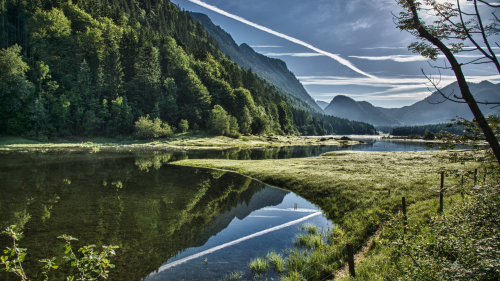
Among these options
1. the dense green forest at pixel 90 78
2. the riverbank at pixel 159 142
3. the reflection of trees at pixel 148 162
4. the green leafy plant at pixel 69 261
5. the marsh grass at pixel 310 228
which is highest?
the dense green forest at pixel 90 78

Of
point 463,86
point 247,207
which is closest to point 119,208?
point 247,207

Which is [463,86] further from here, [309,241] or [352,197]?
[352,197]

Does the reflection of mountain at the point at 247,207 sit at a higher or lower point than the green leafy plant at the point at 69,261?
lower

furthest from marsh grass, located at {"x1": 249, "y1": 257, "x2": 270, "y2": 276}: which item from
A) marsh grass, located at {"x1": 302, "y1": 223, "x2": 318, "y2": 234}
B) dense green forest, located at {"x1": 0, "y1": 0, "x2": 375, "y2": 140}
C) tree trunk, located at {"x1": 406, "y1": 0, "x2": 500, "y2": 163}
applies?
dense green forest, located at {"x1": 0, "y1": 0, "x2": 375, "y2": 140}

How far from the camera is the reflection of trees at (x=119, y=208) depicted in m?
13.7

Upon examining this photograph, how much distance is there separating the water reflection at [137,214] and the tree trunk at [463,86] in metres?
11.7

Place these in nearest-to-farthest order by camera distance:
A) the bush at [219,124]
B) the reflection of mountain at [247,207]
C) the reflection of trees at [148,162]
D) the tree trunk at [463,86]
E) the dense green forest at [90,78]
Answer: the tree trunk at [463,86] < the reflection of mountain at [247,207] < the reflection of trees at [148,162] < the dense green forest at [90,78] < the bush at [219,124]

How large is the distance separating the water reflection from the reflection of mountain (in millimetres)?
66

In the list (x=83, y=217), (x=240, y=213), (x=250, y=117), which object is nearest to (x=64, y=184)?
(x=83, y=217)

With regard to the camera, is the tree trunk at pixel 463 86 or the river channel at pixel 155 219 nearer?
the tree trunk at pixel 463 86

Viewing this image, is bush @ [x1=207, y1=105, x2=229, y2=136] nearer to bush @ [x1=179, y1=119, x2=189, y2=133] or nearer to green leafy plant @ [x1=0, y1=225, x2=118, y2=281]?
bush @ [x1=179, y1=119, x2=189, y2=133]

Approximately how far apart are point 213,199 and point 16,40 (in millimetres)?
138083

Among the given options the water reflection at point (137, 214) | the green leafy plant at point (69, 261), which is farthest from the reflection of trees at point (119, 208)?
the green leafy plant at point (69, 261)

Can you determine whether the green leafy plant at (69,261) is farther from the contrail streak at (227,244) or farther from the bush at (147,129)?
the bush at (147,129)
